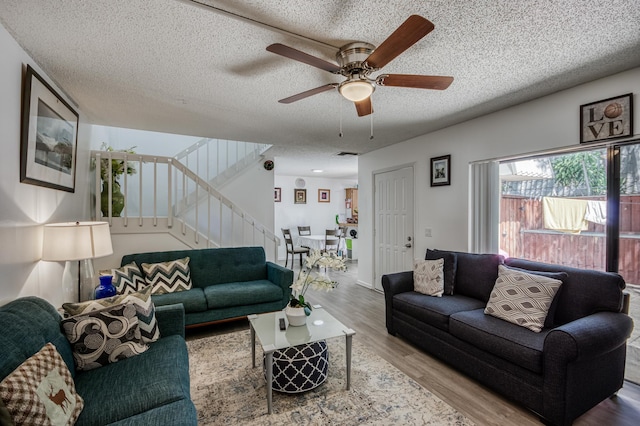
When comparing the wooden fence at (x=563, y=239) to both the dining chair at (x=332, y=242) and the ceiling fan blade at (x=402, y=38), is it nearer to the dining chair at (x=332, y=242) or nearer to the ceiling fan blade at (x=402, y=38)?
the ceiling fan blade at (x=402, y=38)

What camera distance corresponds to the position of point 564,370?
1744 mm

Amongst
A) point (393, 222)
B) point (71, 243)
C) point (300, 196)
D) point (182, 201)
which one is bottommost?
point (71, 243)

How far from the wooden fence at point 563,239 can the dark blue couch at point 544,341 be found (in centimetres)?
50

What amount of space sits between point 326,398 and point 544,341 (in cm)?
150

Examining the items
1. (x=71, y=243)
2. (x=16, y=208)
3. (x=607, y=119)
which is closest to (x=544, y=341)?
(x=607, y=119)

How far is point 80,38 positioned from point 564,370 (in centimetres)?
364

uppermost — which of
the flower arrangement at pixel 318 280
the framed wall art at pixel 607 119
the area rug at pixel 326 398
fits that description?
the framed wall art at pixel 607 119

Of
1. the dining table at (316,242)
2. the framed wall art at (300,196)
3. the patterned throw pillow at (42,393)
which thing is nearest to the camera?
the patterned throw pillow at (42,393)

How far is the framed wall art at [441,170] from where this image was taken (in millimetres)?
3717

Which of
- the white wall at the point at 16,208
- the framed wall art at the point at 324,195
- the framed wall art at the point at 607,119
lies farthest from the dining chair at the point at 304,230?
the framed wall art at the point at 607,119

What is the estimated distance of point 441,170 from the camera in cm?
381

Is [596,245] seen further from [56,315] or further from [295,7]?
[56,315]

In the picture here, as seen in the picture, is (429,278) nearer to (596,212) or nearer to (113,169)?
(596,212)

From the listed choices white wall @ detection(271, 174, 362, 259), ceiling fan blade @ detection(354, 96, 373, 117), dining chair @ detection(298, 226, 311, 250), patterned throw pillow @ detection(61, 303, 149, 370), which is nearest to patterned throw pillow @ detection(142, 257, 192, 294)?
patterned throw pillow @ detection(61, 303, 149, 370)
